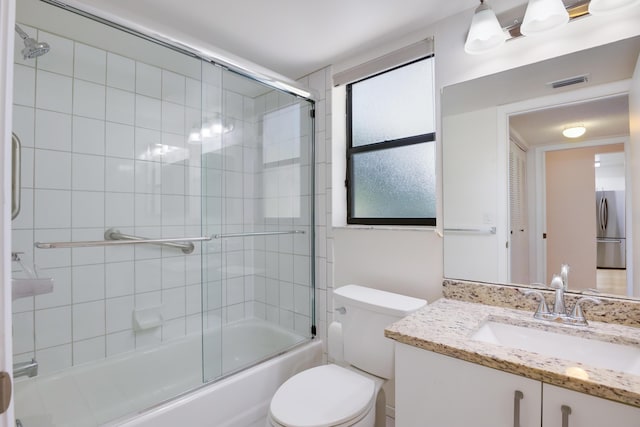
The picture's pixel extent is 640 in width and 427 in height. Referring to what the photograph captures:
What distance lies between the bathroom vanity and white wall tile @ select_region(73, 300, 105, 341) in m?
1.71

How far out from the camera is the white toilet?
1.21m

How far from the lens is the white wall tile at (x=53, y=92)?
5.33 feet

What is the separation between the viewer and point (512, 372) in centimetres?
86

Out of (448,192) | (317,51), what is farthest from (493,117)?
(317,51)

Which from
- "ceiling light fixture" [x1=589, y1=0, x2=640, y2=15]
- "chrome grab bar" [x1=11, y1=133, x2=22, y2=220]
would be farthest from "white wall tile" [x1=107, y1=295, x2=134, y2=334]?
"ceiling light fixture" [x1=589, y1=0, x2=640, y2=15]

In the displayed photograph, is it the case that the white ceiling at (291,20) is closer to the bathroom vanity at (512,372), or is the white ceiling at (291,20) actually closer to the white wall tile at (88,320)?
the bathroom vanity at (512,372)

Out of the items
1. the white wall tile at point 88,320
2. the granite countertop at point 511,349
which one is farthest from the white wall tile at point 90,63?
the granite countertop at point 511,349

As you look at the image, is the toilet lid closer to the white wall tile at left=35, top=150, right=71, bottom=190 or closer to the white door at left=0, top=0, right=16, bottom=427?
the white door at left=0, top=0, right=16, bottom=427

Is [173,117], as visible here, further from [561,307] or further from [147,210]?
[561,307]

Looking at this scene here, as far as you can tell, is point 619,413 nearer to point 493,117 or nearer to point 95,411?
point 493,117

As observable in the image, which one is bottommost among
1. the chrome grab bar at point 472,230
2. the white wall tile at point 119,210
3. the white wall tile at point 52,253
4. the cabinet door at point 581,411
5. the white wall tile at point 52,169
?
the cabinet door at point 581,411

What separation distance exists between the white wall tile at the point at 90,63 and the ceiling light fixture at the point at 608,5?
2363 mm

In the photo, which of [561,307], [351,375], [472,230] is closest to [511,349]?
[561,307]

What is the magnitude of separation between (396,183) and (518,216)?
2.42 feet
